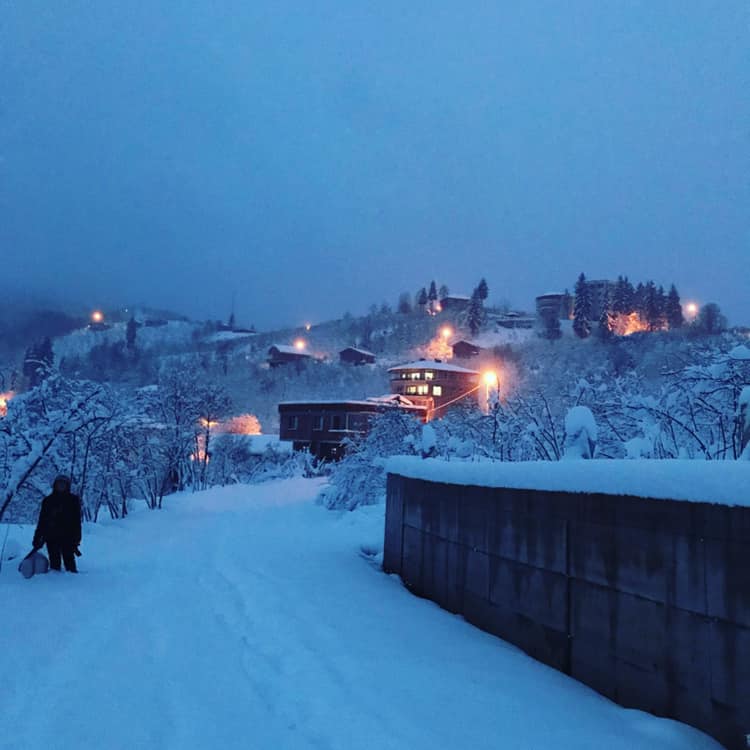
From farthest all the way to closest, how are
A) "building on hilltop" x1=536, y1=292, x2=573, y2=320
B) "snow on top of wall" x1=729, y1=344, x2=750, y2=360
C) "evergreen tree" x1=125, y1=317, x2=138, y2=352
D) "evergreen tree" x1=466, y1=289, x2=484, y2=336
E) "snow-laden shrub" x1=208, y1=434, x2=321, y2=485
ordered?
"evergreen tree" x1=125, y1=317, x2=138, y2=352, "building on hilltop" x1=536, y1=292, x2=573, y2=320, "evergreen tree" x1=466, y1=289, x2=484, y2=336, "snow-laden shrub" x1=208, y1=434, x2=321, y2=485, "snow on top of wall" x1=729, y1=344, x2=750, y2=360

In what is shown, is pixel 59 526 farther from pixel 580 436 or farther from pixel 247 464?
pixel 247 464

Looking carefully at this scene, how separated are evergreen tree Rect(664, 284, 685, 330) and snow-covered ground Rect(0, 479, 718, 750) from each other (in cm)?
10861

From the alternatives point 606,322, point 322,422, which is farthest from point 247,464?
point 606,322

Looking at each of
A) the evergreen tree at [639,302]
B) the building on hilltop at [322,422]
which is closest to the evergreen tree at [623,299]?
the evergreen tree at [639,302]

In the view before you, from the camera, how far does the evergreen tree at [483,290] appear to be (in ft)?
412

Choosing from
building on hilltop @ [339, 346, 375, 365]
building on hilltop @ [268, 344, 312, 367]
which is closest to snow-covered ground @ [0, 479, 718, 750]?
building on hilltop @ [339, 346, 375, 365]

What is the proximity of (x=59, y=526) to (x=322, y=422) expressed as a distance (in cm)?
4629

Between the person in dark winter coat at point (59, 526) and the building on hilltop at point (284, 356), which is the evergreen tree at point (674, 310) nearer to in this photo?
the building on hilltop at point (284, 356)

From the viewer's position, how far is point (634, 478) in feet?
14.1

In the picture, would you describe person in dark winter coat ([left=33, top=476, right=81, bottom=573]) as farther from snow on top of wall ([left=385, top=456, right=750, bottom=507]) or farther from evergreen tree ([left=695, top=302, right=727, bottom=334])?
evergreen tree ([left=695, top=302, right=727, bottom=334])

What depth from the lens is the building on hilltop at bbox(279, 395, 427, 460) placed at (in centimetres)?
5300

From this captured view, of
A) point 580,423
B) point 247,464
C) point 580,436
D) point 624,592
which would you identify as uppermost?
point 580,423

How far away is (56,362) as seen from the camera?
18.5 metres

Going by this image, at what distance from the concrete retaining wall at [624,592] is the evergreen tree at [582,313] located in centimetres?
10232
